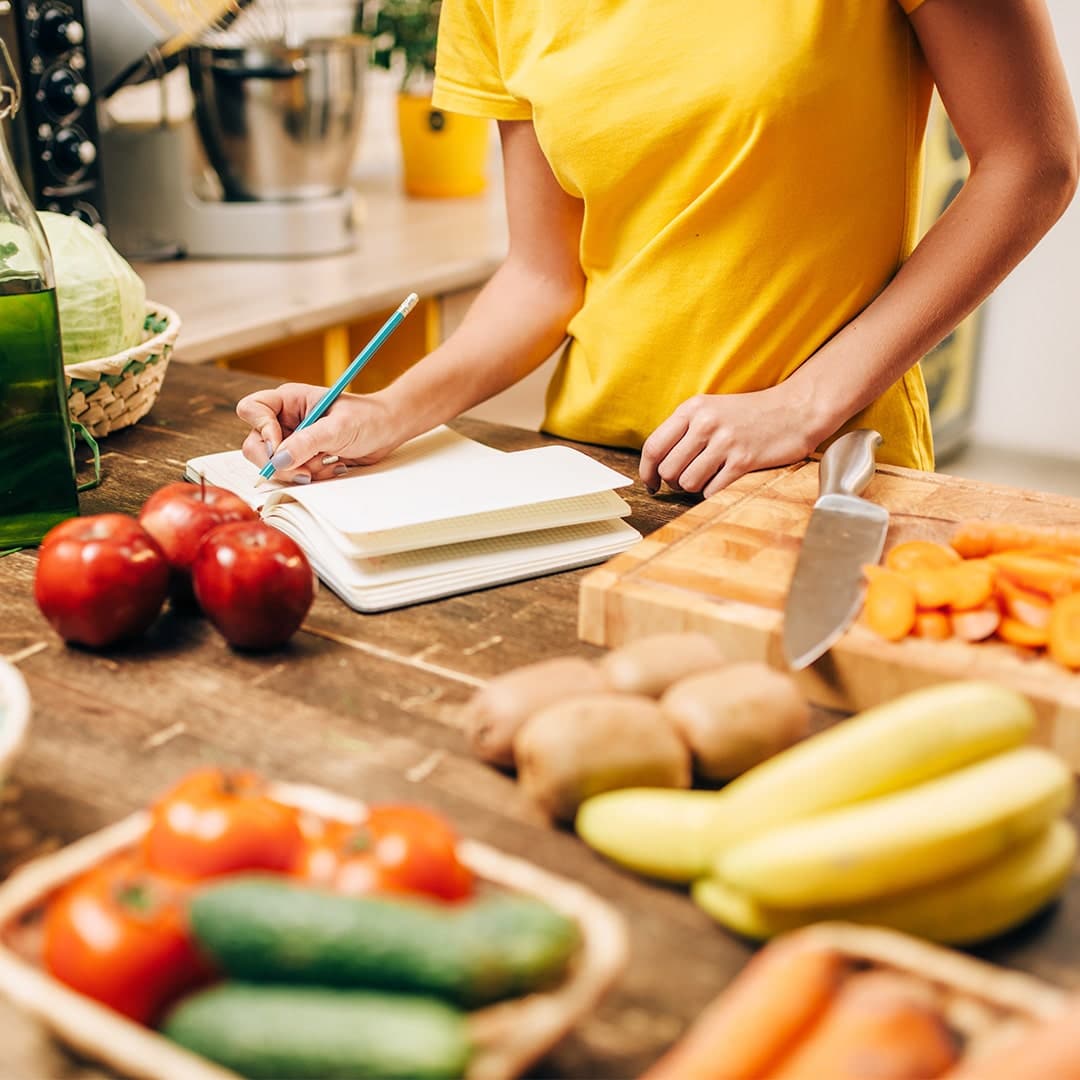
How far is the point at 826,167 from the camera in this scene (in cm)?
123

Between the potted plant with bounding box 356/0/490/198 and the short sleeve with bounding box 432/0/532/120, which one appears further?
the potted plant with bounding box 356/0/490/198

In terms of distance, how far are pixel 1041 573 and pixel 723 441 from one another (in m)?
0.36

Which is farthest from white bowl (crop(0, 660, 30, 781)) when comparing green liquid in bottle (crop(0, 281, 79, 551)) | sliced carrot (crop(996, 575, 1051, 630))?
sliced carrot (crop(996, 575, 1051, 630))

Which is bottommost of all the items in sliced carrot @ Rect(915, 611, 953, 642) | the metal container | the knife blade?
sliced carrot @ Rect(915, 611, 953, 642)

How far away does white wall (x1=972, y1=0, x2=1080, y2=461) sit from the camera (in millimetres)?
3217

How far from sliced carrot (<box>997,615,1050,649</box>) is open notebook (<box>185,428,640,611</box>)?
352 mm

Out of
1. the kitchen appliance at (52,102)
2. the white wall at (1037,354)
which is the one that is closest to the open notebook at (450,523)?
the kitchen appliance at (52,102)

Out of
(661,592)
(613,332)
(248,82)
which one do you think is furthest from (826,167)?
(248,82)

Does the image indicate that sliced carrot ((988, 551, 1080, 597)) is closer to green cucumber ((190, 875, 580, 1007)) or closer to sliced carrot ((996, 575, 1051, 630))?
sliced carrot ((996, 575, 1051, 630))

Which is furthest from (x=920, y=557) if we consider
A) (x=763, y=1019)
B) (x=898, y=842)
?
(x=763, y=1019)

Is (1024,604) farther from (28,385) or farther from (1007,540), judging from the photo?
(28,385)

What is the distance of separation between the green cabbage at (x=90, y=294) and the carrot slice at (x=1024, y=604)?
94 centimetres

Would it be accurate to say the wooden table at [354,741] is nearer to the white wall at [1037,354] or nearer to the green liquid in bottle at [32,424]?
the green liquid in bottle at [32,424]

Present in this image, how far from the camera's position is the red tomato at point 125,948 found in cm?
52
